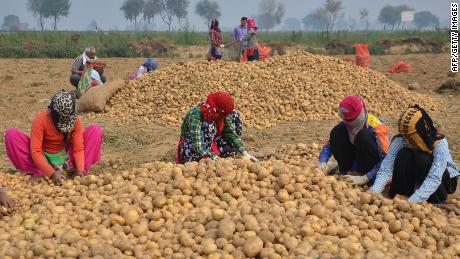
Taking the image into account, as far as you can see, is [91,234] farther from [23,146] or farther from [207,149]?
[23,146]

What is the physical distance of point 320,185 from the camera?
3600 mm

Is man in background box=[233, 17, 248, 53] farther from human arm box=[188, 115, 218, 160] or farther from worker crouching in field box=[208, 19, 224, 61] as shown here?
human arm box=[188, 115, 218, 160]

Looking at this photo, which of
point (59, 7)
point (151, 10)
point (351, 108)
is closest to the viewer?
point (351, 108)

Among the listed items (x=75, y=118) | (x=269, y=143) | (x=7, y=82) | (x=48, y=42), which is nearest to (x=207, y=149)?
(x=75, y=118)

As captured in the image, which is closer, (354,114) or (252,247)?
(252,247)

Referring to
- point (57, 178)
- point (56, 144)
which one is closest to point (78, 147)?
point (56, 144)

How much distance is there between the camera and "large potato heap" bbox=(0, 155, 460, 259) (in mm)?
2730

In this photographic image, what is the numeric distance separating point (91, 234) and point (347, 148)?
2282 millimetres

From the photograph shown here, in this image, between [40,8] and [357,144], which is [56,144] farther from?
[40,8]

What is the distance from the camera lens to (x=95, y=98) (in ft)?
28.9

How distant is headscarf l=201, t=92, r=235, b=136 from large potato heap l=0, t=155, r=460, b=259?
0.77 m

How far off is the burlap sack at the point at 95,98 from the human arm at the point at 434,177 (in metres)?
6.42

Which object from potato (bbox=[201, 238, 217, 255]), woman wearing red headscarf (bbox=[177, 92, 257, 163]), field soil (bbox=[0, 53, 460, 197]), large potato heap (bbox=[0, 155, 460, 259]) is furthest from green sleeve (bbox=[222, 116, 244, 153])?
potato (bbox=[201, 238, 217, 255])

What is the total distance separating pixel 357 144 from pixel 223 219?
1633 mm
